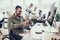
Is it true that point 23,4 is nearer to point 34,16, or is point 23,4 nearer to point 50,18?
point 34,16

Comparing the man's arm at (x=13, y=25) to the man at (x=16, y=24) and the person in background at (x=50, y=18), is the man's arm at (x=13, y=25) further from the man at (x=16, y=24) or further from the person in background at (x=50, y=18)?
the person in background at (x=50, y=18)

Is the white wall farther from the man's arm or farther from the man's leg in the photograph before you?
the man's leg

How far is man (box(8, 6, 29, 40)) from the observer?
1.34m

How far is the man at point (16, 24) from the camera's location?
1340mm

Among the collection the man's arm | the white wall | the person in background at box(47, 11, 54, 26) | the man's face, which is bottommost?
the man's arm

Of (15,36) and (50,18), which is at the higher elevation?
(50,18)

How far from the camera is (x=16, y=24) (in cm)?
134

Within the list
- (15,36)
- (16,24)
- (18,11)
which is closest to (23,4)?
(18,11)

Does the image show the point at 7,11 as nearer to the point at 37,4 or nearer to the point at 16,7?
the point at 16,7

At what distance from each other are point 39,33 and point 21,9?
258 mm

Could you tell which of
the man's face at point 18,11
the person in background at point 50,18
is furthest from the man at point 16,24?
the person in background at point 50,18

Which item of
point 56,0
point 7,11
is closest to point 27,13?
point 7,11

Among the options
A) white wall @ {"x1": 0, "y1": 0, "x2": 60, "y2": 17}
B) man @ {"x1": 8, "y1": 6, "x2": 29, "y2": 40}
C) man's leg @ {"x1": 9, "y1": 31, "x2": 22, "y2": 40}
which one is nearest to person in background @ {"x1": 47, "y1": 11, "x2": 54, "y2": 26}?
white wall @ {"x1": 0, "y1": 0, "x2": 60, "y2": 17}

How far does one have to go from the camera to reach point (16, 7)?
1.34 meters
